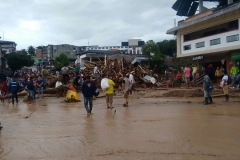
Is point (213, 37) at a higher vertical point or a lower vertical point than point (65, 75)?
higher

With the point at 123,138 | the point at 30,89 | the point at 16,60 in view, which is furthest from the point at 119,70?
the point at 16,60

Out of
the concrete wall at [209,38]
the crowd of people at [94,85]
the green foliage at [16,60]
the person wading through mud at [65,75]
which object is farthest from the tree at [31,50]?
the person wading through mud at [65,75]

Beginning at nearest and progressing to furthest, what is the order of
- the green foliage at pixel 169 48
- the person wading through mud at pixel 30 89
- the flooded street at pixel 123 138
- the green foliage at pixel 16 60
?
the flooded street at pixel 123 138 → the person wading through mud at pixel 30 89 → the green foliage at pixel 169 48 → the green foliage at pixel 16 60

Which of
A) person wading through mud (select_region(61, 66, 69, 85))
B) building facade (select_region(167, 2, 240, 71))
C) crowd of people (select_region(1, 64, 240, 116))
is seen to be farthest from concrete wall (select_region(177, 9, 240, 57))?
person wading through mud (select_region(61, 66, 69, 85))

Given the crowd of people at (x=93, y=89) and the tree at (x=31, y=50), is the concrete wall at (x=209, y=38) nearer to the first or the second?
the crowd of people at (x=93, y=89)

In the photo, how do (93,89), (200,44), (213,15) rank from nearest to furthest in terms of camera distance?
(93,89)
(213,15)
(200,44)

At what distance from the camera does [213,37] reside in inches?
1134

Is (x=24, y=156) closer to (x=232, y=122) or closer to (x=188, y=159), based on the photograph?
(x=188, y=159)

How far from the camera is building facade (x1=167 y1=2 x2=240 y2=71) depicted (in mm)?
26312

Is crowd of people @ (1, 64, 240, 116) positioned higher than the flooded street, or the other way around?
crowd of people @ (1, 64, 240, 116)

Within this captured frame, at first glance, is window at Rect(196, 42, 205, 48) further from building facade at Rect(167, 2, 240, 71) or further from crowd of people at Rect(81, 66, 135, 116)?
crowd of people at Rect(81, 66, 135, 116)

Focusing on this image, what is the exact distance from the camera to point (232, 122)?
10102 millimetres

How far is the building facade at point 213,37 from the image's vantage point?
26.3 metres

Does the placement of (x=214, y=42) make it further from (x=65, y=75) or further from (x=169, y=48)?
(x=169, y=48)
